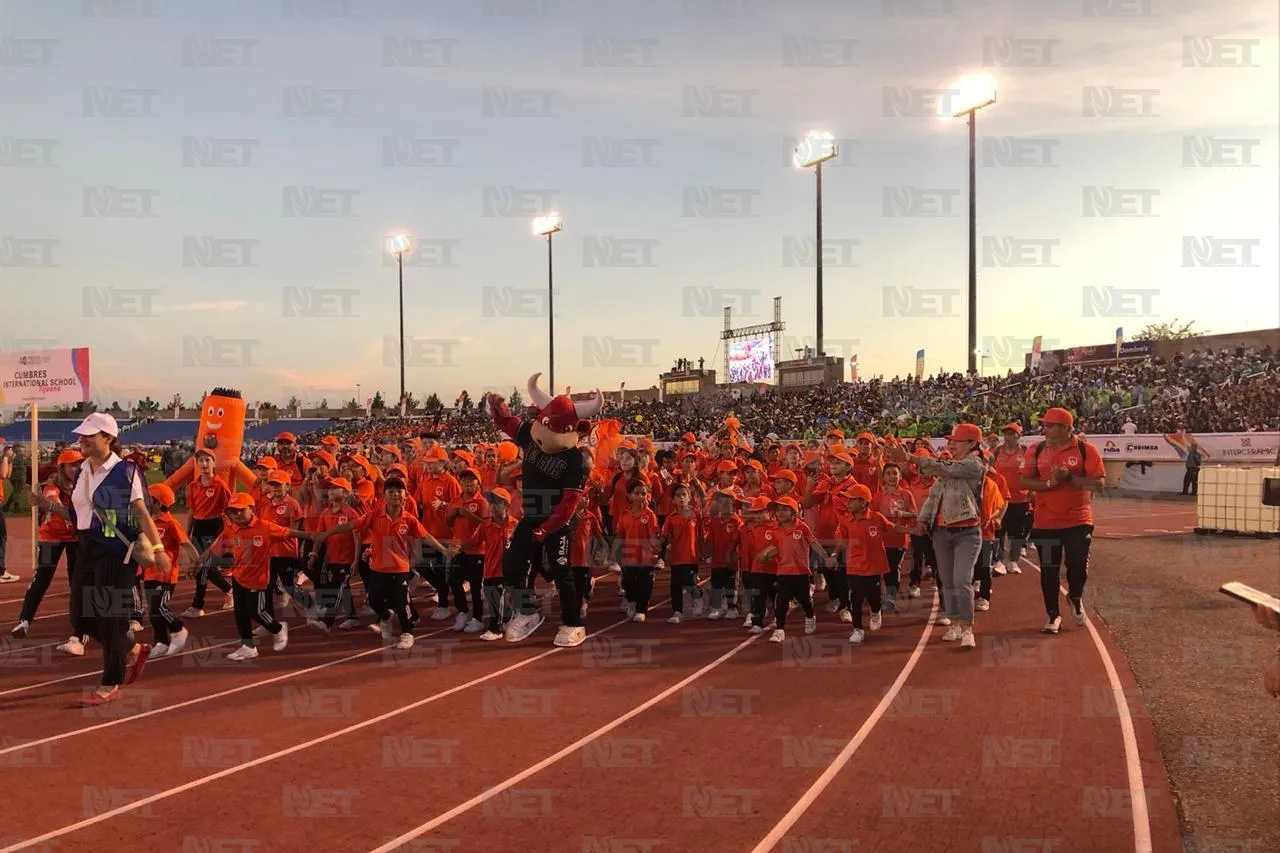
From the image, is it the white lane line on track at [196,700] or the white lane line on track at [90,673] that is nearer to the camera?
the white lane line on track at [196,700]

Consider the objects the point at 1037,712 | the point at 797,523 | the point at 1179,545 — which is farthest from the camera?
the point at 1179,545

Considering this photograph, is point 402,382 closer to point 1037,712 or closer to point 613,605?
point 613,605

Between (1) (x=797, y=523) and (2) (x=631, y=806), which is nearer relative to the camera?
(2) (x=631, y=806)

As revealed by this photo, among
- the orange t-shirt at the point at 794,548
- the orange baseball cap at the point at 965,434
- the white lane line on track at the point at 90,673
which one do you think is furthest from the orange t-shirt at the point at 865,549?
the white lane line on track at the point at 90,673

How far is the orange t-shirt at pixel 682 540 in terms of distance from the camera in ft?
31.2

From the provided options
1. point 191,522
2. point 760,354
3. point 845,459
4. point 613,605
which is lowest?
point 613,605

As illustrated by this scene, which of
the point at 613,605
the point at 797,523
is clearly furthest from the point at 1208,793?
the point at 613,605

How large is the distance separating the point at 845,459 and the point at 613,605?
129 inches

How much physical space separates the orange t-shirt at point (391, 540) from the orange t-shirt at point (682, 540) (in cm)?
261

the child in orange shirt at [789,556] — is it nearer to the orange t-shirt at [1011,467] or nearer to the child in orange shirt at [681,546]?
the child in orange shirt at [681,546]

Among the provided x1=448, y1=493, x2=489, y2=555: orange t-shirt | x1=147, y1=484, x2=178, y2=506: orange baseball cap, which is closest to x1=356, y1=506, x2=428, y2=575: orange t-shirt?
x1=448, y1=493, x2=489, y2=555: orange t-shirt

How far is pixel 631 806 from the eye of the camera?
15.2ft

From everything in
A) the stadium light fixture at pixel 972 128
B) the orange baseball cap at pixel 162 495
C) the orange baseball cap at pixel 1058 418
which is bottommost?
the orange baseball cap at pixel 162 495

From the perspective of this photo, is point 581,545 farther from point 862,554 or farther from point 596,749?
point 596,749
